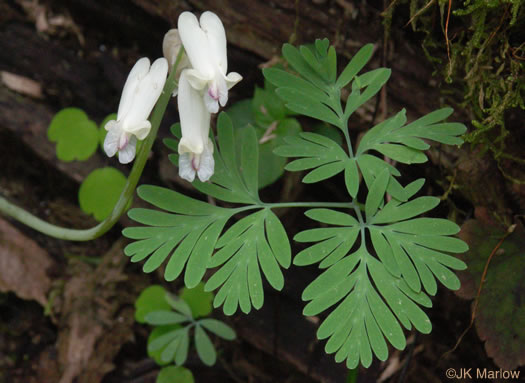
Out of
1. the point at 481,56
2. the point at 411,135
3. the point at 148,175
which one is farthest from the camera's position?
the point at 148,175

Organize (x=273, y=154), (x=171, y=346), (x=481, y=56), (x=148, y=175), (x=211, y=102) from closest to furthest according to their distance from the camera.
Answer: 1. (x=211, y=102)
2. (x=481, y=56)
3. (x=273, y=154)
4. (x=171, y=346)
5. (x=148, y=175)

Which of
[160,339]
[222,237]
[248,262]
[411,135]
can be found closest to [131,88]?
[222,237]

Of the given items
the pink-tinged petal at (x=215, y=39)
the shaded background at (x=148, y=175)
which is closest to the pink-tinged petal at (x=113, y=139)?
the pink-tinged petal at (x=215, y=39)

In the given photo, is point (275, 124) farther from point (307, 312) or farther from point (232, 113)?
point (307, 312)

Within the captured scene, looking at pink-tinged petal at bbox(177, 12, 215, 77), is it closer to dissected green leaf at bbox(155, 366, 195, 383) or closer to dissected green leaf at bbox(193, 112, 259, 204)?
dissected green leaf at bbox(193, 112, 259, 204)

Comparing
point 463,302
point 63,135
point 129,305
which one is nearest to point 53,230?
point 63,135

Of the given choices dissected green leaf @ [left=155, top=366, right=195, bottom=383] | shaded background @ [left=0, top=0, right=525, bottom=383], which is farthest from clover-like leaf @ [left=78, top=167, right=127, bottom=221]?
dissected green leaf @ [left=155, top=366, right=195, bottom=383]

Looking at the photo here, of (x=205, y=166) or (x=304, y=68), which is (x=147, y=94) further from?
(x=304, y=68)
